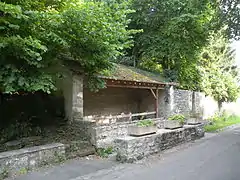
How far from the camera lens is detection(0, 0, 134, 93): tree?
5762 mm

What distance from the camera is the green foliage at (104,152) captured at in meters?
7.53

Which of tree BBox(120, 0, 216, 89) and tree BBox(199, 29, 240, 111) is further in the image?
tree BBox(199, 29, 240, 111)

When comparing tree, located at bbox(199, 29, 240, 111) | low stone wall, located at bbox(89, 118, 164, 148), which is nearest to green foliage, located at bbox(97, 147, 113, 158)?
low stone wall, located at bbox(89, 118, 164, 148)

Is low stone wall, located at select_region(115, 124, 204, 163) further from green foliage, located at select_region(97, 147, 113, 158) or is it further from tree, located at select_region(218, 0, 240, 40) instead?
tree, located at select_region(218, 0, 240, 40)

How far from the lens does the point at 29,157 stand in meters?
5.93

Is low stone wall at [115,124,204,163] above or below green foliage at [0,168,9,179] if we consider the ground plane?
above

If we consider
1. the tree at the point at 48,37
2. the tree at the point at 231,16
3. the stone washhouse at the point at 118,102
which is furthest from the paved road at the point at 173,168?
the tree at the point at 231,16

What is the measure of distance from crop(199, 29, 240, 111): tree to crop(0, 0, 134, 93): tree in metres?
12.5

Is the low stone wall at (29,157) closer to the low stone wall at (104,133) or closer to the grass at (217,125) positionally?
the low stone wall at (104,133)

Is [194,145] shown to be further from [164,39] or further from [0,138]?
[164,39]

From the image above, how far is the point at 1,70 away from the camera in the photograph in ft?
19.7

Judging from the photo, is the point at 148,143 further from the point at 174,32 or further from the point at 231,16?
the point at 174,32

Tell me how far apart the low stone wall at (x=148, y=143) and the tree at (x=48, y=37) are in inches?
99.8

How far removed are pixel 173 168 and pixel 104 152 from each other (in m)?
2.42
